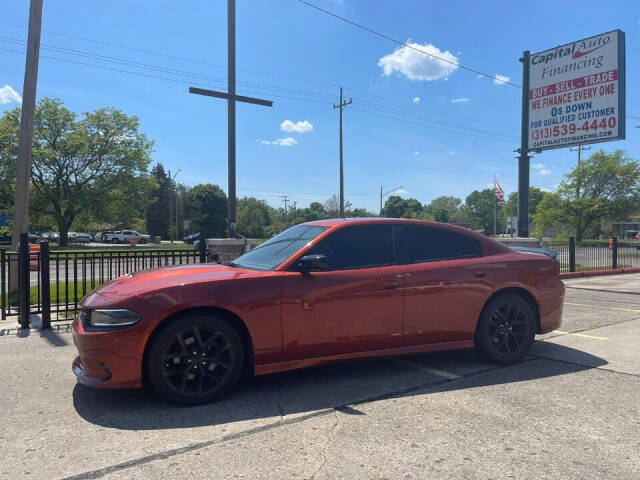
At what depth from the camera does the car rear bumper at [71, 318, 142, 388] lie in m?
3.67

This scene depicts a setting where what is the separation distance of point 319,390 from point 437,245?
196 cm

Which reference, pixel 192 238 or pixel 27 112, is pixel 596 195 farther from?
pixel 27 112

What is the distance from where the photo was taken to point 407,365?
514cm

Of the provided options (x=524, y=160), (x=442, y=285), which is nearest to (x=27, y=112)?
(x=442, y=285)

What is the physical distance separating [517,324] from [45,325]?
6369mm

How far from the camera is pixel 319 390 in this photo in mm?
4289

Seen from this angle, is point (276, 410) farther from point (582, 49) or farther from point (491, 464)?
point (582, 49)

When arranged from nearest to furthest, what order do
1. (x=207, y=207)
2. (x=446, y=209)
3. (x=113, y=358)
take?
1. (x=113, y=358)
2. (x=207, y=207)
3. (x=446, y=209)

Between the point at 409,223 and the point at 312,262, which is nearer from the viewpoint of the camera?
the point at 312,262

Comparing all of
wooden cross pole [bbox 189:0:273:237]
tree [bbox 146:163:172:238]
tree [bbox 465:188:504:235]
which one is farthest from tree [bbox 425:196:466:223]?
wooden cross pole [bbox 189:0:273:237]

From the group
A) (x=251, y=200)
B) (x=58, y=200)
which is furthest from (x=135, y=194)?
(x=251, y=200)

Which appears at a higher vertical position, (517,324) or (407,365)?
(517,324)

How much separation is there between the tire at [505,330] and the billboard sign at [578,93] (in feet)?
38.8

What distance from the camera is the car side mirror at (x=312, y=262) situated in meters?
4.18
